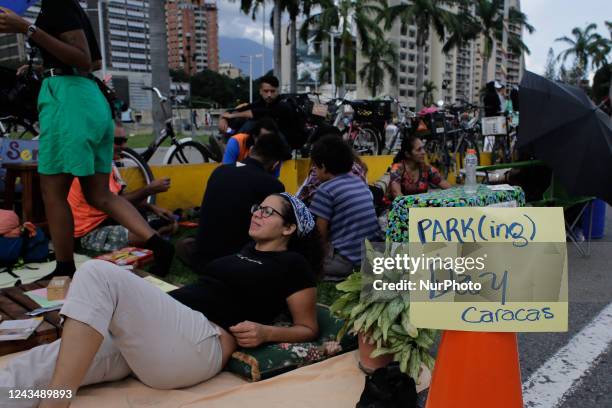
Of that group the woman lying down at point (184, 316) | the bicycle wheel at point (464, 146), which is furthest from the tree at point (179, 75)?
the woman lying down at point (184, 316)

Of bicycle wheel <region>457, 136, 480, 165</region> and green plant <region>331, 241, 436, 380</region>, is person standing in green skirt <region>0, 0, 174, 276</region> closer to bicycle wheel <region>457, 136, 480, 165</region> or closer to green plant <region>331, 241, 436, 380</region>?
green plant <region>331, 241, 436, 380</region>

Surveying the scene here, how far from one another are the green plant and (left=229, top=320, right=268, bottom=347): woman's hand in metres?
0.46

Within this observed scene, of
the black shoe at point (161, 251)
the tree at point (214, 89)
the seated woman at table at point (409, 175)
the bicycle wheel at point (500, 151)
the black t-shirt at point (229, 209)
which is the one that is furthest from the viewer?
the tree at point (214, 89)

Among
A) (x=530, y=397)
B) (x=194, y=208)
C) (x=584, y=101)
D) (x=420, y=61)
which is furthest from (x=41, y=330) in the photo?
(x=420, y=61)

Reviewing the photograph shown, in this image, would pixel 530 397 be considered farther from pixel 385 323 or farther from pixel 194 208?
pixel 194 208

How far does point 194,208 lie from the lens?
23.1 ft

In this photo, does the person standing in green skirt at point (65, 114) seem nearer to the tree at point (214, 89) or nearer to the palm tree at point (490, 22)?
the palm tree at point (490, 22)

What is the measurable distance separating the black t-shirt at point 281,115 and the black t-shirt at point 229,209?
119 inches

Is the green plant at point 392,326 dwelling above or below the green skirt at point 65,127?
below

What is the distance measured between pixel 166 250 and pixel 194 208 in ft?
10.3

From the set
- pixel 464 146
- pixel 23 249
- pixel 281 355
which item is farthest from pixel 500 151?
pixel 281 355

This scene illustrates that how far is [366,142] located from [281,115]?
4118 mm

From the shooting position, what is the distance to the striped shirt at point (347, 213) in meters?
4.41

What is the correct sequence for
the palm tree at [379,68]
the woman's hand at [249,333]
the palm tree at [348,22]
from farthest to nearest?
the palm tree at [379,68]
the palm tree at [348,22]
the woman's hand at [249,333]
